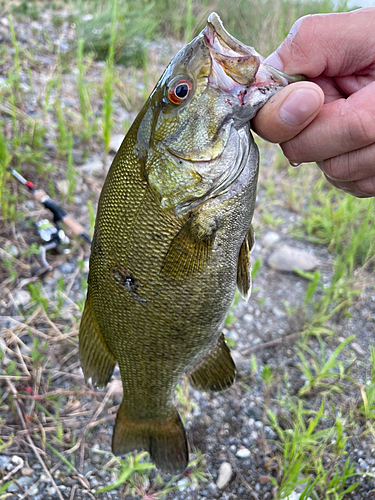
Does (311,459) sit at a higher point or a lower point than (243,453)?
higher

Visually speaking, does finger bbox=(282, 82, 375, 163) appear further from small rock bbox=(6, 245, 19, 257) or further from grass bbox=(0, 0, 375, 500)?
small rock bbox=(6, 245, 19, 257)

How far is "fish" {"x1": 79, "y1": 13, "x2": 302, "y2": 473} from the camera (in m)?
1.32

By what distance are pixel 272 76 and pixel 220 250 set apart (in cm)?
61

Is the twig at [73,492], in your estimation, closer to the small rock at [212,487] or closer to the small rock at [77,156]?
the small rock at [212,487]

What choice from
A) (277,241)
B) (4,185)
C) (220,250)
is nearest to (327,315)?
(277,241)

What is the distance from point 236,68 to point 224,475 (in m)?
1.93

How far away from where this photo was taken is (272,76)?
133cm

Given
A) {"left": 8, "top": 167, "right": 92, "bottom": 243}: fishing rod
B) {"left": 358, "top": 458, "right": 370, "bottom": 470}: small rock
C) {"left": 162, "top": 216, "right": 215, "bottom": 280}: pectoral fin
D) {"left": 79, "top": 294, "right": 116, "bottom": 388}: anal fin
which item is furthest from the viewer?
{"left": 8, "top": 167, "right": 92, "bottom": 243}: fishing rod

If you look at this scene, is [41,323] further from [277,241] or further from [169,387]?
[277,241]

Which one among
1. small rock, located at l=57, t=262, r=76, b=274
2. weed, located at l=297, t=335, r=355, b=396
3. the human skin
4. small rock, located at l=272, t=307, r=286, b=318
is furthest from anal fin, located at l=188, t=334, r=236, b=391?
small rock, located at l=57, t=262, r=76, b=274

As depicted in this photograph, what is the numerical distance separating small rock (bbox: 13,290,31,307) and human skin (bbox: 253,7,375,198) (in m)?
1.96

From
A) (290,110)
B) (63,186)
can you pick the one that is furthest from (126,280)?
(63,186)

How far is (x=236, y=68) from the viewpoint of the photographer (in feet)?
4.18

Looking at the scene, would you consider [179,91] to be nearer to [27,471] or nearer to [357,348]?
[27,471]
